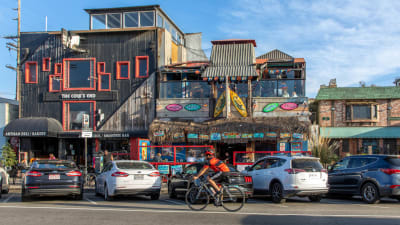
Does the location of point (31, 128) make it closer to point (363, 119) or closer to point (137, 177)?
point (137, 177)

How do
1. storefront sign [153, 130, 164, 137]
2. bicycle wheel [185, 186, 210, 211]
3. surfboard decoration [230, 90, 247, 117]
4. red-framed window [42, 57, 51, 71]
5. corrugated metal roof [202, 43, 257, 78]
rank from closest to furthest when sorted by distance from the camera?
bicycle wheel [185, 186, 210, 211], storefront sign [153, 130, 164, 137], surfboard decoration [230, 90, 247, 117], corrugated metal roof [202, 43, 257, 78], red-framed window [42, 57, 51, 71]

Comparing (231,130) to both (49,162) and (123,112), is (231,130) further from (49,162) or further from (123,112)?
(49,162)

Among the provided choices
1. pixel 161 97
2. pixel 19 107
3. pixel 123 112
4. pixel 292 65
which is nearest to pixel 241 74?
pixel 292 65

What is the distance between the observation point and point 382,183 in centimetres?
1328

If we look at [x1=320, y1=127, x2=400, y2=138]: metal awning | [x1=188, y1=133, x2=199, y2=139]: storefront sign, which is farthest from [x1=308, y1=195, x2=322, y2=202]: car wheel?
[x1=320, y1=127, x2=400, y2=138]: metal awning

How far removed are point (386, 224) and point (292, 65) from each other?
18.0 m

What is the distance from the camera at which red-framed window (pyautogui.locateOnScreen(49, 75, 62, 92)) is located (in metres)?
28.3

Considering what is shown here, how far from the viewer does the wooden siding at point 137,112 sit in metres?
27.2

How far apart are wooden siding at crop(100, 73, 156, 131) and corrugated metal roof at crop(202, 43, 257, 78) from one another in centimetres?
411

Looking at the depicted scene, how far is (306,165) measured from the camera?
44.0ft

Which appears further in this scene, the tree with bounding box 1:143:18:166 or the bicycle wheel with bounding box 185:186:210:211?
the tree with bounding box 1:143:18:166

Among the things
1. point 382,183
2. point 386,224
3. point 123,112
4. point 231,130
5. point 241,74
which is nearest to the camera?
point 386,224

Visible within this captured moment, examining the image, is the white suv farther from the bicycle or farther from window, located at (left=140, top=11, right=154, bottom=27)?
window, located at (left=140, top=11, right=154, bottom=27)

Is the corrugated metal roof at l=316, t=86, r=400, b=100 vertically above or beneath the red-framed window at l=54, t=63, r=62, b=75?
beneath
